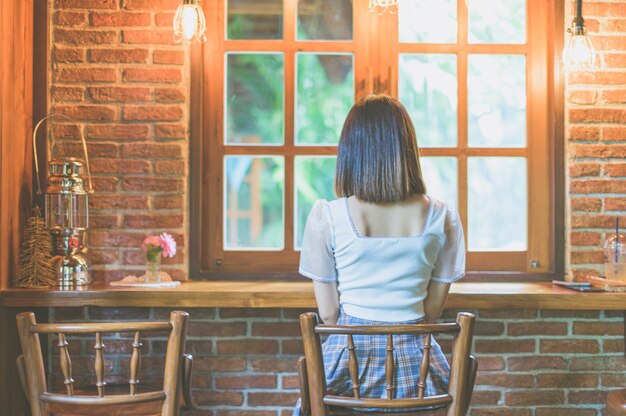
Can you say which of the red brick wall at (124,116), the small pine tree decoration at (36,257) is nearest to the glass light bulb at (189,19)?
the red brick wall at (124,116)

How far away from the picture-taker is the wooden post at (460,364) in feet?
5.89

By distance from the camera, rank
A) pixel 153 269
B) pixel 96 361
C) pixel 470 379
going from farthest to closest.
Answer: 1. pixel 153 269
2. pixel 470 379
3. pixel 96 361

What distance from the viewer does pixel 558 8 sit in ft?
9.98

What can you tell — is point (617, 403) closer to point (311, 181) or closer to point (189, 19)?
point (311, 181)

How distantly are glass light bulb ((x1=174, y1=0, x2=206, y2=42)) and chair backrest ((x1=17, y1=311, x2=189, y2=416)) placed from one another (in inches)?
51.1

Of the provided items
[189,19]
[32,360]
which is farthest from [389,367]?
[189,19]

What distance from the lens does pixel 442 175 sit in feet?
10.2

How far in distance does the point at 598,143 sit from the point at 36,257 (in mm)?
2343

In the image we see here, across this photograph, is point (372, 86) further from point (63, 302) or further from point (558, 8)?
point (63, 302)

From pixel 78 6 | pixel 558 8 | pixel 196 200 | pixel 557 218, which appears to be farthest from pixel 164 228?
pixel 558 8

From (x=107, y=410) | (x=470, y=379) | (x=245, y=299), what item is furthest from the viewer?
(x=245, y=299)

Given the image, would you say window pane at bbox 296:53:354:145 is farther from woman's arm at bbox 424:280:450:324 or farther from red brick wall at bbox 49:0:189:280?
woman's arm at bbox 424:280:450:324

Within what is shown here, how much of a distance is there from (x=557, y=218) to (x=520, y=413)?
0.83 metres

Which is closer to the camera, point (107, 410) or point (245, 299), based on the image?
point (107, 410)
